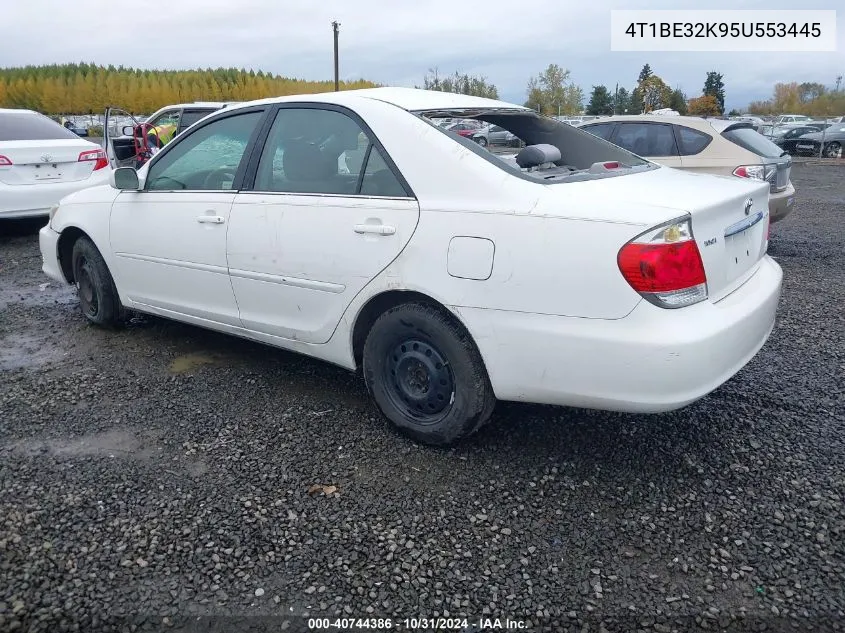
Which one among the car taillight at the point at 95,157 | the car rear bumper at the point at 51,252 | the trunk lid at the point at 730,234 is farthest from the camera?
the car taillight at the point at 95,157

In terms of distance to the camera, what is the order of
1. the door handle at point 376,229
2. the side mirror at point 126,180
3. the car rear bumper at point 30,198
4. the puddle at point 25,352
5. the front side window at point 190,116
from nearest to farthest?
the door handle at point 376,229 < the side mirror at point 126,180 < the puddle at point 25,352 < the car rear bumper at point 30,198 < the front side window at point 190,116

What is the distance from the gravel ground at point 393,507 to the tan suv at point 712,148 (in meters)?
3.83

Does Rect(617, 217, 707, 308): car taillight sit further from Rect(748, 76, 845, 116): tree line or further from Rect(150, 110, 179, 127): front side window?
Rect(748, 76, 845, 116): tree line

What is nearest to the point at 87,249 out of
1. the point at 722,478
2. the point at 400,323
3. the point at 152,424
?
the point at 152,424

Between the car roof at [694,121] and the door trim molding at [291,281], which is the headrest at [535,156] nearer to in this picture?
the door trim molding at [291,281]

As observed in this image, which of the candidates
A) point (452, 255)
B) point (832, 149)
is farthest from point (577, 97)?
point (452, 255)

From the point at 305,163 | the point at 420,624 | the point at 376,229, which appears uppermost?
the point at 305,163

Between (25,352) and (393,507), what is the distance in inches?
126

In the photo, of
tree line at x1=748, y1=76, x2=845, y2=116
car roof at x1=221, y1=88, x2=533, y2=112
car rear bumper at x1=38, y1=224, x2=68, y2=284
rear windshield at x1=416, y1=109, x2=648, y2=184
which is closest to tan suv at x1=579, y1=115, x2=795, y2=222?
rear windshield at x1=416, y1=109, x2=648, y2=184

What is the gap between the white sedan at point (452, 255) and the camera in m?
2.66

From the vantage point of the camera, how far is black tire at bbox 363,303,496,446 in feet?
9.93

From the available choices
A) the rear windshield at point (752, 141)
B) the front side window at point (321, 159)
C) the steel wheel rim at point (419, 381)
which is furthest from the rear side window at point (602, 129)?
the steel wheel rim at point (419, 381)

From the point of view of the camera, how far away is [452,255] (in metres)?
2.95

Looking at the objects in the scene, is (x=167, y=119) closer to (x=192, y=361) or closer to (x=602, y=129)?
(x=602, y=129)
